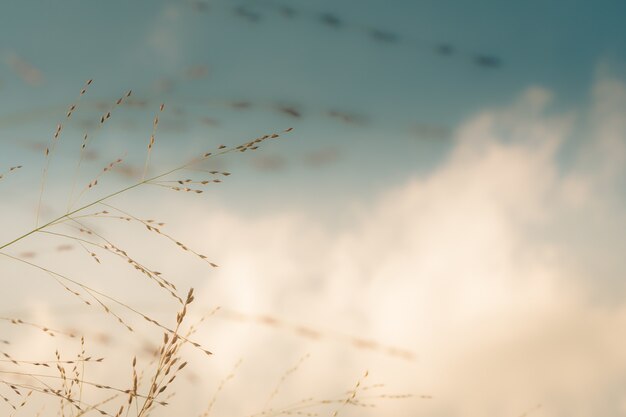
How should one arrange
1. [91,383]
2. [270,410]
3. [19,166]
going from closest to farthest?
[91,383], [19,166], [270,410]

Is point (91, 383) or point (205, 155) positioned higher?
point (205, 155)

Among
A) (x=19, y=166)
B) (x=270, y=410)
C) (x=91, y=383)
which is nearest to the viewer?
(x=91, y=383)

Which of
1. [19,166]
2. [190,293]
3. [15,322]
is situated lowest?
[15,322]

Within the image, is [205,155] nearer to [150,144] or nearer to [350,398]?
[150,144]

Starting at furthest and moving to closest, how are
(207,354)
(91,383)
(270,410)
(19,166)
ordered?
(270,410) → (19,166) → (91,383) → (207,354)

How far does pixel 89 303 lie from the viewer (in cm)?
164

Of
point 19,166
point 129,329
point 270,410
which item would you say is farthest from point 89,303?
point 270,410

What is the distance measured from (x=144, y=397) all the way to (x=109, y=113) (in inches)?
32.3

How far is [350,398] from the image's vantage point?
81.3 inches

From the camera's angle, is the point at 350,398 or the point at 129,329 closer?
the point at 129,329

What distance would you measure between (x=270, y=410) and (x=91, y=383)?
606mm

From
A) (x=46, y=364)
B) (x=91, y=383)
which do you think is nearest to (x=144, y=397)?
(x=91, y=383)

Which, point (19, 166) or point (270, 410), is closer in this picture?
point (19, 166)

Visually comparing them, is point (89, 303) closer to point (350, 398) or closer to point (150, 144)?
point (150, 144)
